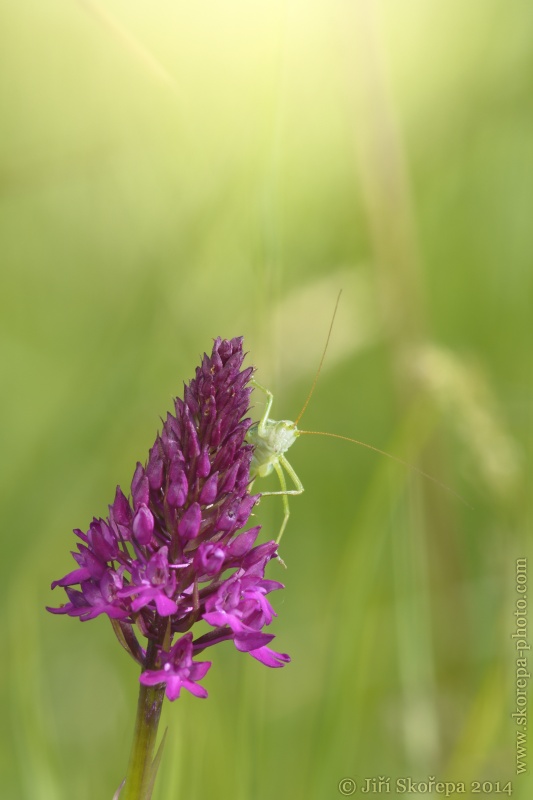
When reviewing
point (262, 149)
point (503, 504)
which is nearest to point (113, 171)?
point (262, 149)

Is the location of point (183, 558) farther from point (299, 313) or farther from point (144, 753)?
point (299, 313)

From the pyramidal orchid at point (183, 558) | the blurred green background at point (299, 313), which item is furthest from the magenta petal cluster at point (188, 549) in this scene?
the blurred green background at point (299, 313)

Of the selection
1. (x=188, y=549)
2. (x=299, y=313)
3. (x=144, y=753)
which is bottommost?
(x=299, y=313)

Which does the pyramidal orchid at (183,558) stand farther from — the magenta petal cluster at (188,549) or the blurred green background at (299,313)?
the blurred green background at (299,313)

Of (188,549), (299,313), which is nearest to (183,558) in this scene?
(188,549)

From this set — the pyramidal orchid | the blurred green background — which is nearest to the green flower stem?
the pyramidal orchid

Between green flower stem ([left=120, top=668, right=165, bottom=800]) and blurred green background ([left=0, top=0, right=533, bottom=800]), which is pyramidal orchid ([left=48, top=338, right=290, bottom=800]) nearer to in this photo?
green flower stem ([left=120, top=668, right=165, bottom=800])

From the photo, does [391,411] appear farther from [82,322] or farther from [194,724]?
[194,724]
